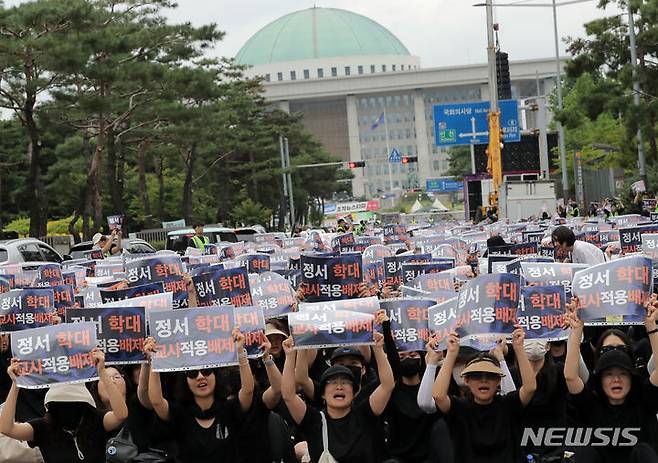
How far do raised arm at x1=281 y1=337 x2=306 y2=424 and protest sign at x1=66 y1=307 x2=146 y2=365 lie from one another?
1.00 metres

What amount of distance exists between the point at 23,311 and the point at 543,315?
5.03 m

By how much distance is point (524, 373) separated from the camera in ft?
24.7

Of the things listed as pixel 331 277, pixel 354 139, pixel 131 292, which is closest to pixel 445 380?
pixel 131 292

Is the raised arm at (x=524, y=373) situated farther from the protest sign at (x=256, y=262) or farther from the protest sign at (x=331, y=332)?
the protest sign at (x=256, y=262)

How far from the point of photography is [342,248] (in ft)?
71.7

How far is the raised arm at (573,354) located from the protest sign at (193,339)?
176 centimetres

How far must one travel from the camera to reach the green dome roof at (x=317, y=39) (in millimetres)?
169875

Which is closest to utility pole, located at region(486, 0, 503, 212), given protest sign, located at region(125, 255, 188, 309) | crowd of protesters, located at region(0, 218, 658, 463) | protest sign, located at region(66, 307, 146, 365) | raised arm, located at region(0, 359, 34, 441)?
protest sign, located at region(125, 255, 188, 309)

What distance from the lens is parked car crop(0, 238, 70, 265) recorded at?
24.3m

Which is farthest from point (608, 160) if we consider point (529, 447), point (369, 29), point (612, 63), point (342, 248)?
point (369, 29)

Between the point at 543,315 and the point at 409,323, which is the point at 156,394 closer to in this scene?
the point at 409,323

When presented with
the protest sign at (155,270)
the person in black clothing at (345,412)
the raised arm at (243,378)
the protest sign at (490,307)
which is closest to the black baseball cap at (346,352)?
the person in black clothing at (345,412)

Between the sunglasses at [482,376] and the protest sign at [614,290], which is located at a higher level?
the protest sign at [614,290]

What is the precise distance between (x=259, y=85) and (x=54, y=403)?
73198 mm
